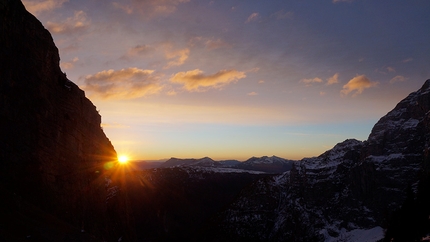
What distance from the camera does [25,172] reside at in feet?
141

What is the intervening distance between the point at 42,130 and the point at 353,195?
6794 inches

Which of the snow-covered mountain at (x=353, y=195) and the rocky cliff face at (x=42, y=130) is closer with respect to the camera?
the rocky cliff face at (x=42, y=130)

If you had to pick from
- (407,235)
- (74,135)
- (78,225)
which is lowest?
(407,235)

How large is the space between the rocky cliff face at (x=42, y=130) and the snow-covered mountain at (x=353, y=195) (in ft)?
443

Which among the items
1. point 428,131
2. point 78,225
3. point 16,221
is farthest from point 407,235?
point 428,131

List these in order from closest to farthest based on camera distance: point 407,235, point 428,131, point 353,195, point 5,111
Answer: point 5,111, point 407,235, point 428,131, point 353,195

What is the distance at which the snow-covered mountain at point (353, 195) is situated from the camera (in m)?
158

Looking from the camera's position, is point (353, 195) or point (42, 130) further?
point (353, 195)

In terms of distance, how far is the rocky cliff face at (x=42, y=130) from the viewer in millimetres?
42219

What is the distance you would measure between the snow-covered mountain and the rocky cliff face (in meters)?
135

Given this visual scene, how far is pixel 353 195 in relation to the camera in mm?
174125

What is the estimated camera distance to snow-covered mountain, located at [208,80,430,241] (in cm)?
15794

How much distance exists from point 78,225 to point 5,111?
72.6 feet

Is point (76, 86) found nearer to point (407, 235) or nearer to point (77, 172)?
point (77, 172)
